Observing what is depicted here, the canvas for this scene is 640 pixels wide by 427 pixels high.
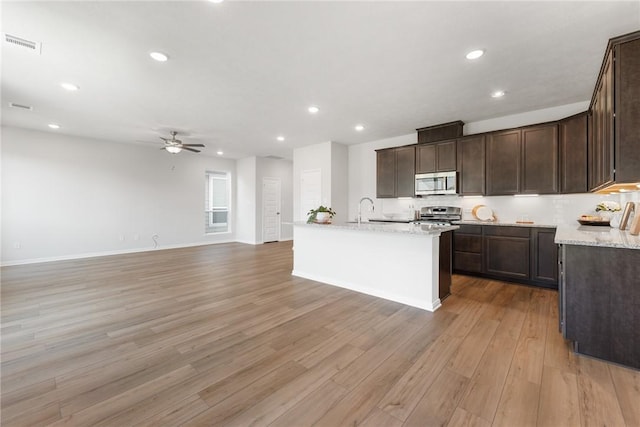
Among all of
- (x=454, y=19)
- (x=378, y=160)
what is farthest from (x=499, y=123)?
(x=454, y=19)

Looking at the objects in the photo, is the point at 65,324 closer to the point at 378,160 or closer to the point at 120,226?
the point at 120,226

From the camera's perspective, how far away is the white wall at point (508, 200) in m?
4.12

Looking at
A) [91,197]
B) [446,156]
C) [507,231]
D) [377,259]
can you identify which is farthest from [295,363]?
[91,197]

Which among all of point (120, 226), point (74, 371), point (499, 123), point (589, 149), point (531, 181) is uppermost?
point (499, 123)

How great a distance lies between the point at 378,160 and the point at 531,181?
2.84 metres

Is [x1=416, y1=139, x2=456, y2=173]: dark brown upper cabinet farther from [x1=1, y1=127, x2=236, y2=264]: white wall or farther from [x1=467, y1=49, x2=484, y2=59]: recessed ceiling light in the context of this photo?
[x1=1, y1=127, x2=236, y2=264]: white wall

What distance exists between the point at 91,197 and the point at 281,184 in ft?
16.7

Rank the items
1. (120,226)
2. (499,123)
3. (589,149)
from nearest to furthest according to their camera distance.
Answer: (589,149), (499,123), (120,226)

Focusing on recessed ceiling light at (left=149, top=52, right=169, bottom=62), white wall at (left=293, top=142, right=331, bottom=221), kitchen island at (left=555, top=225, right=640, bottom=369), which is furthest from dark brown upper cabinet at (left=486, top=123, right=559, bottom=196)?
recessed ceiling light at (left=149, top=52, right=169, bottom=62)

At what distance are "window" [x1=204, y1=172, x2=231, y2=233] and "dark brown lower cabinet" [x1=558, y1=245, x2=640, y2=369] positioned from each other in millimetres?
8801

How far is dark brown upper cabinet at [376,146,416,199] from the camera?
5.57 metres

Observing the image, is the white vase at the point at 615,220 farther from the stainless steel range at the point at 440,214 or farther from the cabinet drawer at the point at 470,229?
the stainless steel range at the point at 440,214

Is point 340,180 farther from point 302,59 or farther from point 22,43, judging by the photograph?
point 22,43

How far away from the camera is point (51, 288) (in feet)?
13.1
